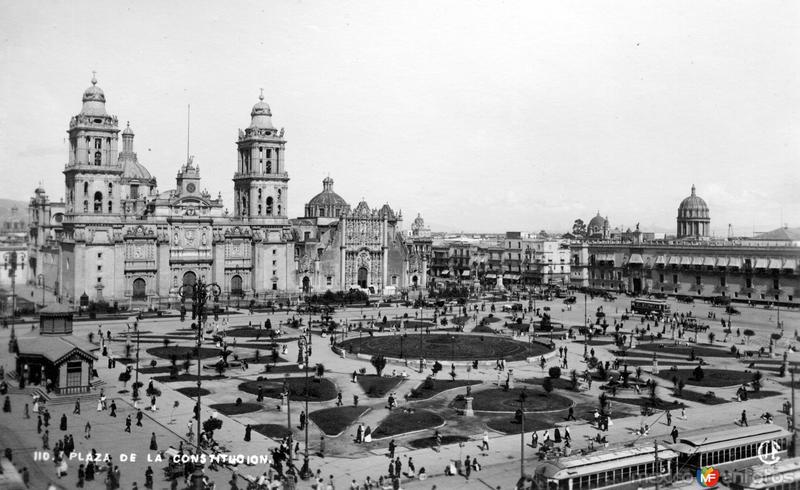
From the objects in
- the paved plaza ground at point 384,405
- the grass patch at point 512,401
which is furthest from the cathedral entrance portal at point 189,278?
the grass patch at point 512,401

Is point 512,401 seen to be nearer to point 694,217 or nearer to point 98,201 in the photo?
point 98,201

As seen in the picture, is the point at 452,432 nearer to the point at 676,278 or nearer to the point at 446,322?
the point at 446,322

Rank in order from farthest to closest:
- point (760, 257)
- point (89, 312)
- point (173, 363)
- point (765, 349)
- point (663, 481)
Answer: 1. point (760, 257)
2. point (89, 312)
3. point (765, 349)
4. point (173, 363)
5. point (663, 481)

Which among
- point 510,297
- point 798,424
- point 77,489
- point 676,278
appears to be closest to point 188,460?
point 77,489

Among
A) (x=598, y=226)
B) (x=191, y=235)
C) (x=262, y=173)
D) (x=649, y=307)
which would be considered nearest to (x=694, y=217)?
(x=598, y=226)

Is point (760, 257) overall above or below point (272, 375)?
above

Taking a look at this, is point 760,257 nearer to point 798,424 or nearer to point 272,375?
point 798,424

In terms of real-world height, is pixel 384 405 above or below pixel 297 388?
below

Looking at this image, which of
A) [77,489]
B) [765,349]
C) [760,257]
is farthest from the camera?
[760,257]

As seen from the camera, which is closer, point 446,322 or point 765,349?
point 765,349
